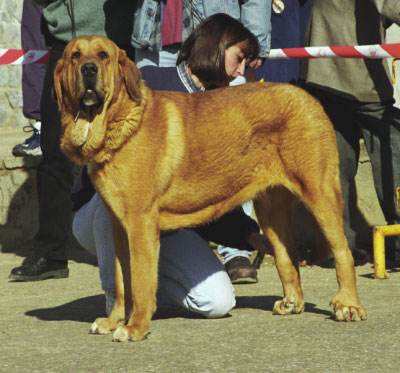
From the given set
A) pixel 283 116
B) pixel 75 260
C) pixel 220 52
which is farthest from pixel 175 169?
pixel 75 260

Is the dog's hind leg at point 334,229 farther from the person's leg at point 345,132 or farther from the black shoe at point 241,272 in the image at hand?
the person's leg at point 345,132

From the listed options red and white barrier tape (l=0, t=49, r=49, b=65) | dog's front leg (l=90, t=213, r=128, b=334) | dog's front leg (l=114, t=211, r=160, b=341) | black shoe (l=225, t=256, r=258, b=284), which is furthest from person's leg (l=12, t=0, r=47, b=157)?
dog's front leg (l=114, t=211, r=160, b=341)

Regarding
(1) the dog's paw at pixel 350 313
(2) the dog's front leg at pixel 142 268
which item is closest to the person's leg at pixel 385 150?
(1) the dog's paw at pixel 350 313

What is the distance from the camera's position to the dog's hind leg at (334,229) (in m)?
4.12

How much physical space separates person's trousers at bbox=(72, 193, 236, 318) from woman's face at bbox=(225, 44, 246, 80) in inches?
39.1

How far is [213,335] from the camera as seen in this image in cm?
387

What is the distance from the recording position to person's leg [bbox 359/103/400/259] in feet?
19.1

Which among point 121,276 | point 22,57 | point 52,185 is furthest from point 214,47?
point 22,57

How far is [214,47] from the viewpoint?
15.0 feet

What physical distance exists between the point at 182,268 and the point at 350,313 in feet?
3.33

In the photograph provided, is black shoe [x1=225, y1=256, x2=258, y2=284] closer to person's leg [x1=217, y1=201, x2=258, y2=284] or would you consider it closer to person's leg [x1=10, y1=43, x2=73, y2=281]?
person's leg [x1=217, y1=201, x2=258, y2=284]

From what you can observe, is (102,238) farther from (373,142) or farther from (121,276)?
(373,142)

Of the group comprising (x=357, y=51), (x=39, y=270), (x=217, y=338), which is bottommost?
(x=39, y=270)

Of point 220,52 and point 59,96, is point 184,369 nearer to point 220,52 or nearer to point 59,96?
point 59,96
